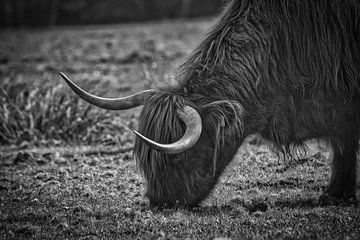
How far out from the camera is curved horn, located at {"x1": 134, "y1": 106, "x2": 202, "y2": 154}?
468cm

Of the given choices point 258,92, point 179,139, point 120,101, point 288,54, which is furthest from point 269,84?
point 120,101

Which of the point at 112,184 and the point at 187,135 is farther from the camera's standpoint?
the point at 112,184

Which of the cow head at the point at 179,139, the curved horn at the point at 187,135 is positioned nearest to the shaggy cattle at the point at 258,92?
the cow head at the point at 179,139

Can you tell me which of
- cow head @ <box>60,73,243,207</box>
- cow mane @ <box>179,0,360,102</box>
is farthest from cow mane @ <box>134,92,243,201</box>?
cow mane @ <box>179,0,360,102</box>

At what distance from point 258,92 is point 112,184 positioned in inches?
85.6

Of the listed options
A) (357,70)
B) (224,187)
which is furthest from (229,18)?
(224,187)

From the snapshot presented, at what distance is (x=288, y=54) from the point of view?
5.47 meters

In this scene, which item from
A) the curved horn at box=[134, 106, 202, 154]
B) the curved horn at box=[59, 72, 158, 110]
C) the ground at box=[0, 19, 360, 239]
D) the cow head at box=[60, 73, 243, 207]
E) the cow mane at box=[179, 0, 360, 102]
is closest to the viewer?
the curved horn at box=[134, 106, 202, 154]

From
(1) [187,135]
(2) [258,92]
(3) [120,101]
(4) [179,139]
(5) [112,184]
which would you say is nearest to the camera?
(1) [187,135]

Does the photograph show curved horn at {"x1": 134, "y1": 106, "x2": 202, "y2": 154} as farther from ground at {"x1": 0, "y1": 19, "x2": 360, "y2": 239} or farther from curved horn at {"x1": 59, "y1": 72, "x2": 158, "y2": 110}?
ground at {"x1": 0, "y1": 19, "x2": 360, "y2": 239}

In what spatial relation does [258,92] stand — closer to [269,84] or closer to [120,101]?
[269,84]

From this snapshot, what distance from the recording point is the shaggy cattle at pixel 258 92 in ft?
17.2

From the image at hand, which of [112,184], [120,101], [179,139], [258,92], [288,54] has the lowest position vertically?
[112,184]

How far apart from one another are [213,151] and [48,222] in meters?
1.66
